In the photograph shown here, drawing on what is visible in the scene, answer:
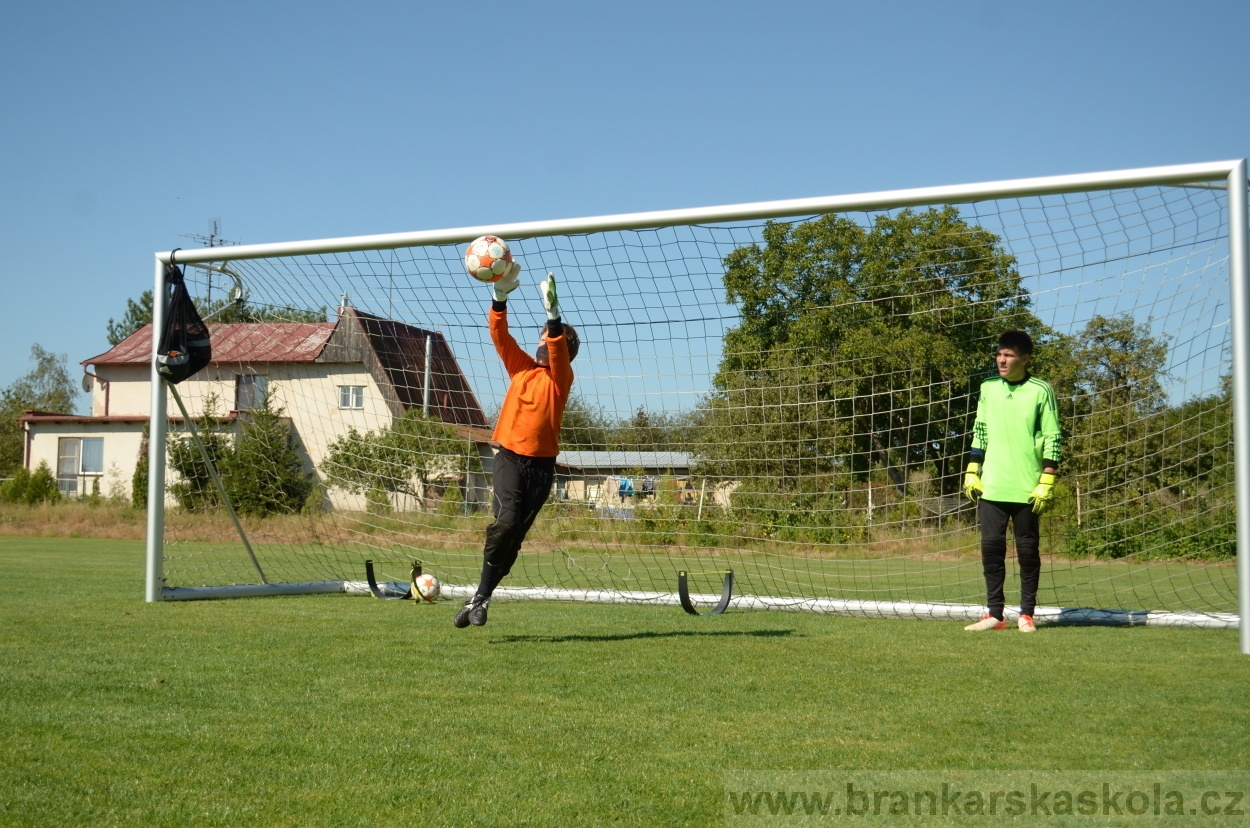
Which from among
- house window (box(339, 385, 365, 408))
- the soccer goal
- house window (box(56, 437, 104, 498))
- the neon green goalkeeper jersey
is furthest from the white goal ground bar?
house window (box(56, 437, 104, 498))

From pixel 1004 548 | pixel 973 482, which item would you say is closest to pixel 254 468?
pixel 973 482

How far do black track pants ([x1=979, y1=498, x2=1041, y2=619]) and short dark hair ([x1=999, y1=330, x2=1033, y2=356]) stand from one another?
102cm

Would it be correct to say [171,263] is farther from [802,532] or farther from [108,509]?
[108,509]

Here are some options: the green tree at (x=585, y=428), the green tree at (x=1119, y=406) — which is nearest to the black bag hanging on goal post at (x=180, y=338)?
the green tree at (x=585, y=428)

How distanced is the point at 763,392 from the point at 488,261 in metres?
3.19

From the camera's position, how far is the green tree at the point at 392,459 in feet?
32.6

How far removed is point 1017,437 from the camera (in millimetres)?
6777

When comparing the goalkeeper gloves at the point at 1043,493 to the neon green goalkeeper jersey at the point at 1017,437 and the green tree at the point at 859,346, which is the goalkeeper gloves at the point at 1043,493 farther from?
the green tree at the point at 859,346

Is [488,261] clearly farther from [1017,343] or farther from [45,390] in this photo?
[45,390]

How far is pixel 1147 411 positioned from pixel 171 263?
7.91 m

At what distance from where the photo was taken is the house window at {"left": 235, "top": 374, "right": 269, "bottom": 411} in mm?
10789

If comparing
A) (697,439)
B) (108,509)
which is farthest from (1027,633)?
(108,509)

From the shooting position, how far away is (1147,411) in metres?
7.44

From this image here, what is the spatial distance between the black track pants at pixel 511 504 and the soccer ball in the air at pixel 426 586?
213cm
